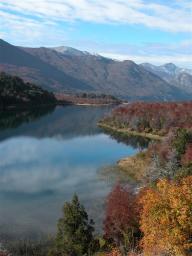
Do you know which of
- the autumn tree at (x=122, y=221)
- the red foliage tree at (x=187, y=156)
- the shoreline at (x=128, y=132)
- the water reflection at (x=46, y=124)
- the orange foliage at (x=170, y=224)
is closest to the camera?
the orange foliage at (x=170, y=224)

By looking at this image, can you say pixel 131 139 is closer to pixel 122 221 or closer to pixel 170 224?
pixel 122 221

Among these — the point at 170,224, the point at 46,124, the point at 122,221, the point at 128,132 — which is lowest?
the point at 128,132

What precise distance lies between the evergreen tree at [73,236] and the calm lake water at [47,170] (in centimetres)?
986

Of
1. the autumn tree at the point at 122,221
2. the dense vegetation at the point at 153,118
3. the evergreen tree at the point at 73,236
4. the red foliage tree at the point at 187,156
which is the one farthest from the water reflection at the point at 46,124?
the evergreen tree at the point at 73,236

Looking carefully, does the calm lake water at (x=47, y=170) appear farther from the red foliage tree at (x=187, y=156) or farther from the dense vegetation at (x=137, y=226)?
the red foliage tree at (x=187, y=156)

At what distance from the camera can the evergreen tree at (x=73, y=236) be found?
3991cm

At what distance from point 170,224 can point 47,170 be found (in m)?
52.3

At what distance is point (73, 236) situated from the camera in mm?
40219

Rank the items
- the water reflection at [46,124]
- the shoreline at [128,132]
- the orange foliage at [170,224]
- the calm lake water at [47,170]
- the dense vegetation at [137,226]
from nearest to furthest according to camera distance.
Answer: the orange foliage at [170,224] → the dense vegetation at [137,226] → the calm lake water at [47,170] → the shoreline at [128,132] → the water reflection at [46,124]

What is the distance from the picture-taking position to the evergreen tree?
39.9m

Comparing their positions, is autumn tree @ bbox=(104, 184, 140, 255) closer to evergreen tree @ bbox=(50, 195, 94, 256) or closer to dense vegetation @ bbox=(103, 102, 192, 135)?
evergreen tree @ bbox=(50, 195, 94, 256)

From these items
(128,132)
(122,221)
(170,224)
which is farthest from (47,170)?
(128,132)

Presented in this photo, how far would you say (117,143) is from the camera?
4921 inches

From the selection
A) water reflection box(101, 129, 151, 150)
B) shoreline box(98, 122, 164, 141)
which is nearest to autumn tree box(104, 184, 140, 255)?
water reflection box(101, 129, 151, 150)
